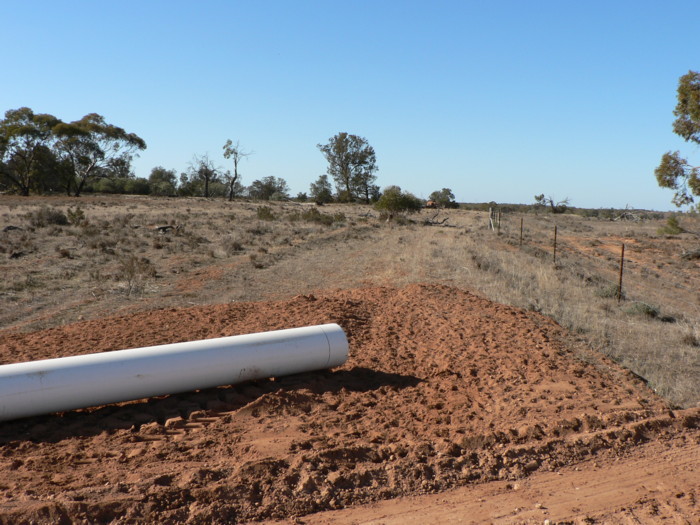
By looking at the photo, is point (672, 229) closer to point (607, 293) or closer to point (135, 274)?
point (607, 293)

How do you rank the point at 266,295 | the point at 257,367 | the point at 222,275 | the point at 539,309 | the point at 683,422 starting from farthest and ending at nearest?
1. the point at 222,275
2. the point at 266,295
3. the point at 539,309
4. the point at 257,367
5. the point at 683,422

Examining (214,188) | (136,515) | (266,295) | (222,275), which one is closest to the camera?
(136,515)

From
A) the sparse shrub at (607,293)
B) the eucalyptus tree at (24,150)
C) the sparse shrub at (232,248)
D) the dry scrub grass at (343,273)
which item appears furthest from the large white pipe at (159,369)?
the eucalyptus tree at (24,150)

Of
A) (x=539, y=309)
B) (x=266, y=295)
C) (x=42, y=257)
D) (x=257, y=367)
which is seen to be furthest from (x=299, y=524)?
(x=42, y=257)

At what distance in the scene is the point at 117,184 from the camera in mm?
74875

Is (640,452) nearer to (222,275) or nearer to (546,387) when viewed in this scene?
(546,387)

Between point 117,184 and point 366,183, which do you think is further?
point 117,184

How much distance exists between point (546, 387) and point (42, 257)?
1693 cm

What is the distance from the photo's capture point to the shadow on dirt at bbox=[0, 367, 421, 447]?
5.65 meters

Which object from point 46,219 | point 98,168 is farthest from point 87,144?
point 46,219

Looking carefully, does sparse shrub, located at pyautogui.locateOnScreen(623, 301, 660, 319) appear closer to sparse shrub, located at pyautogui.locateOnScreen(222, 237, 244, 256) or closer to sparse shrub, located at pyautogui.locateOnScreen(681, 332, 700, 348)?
sparse shrub, located at pyautogui.locateOnScreen(681, 332, 700, 348)

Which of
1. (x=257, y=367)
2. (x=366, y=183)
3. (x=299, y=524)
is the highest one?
(x=366, y=183)

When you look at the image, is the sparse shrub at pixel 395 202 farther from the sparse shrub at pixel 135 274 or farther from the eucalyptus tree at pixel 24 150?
the eucalyptus tree at pixel 24 150

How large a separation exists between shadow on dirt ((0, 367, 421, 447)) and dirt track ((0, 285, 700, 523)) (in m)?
0.02
